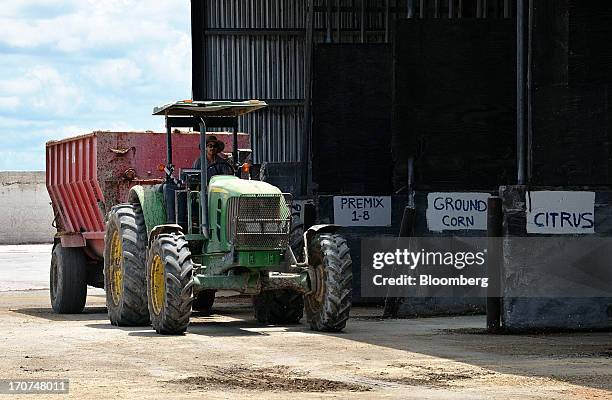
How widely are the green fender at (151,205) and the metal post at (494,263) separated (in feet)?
12.5

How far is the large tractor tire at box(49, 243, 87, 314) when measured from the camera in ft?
64.4

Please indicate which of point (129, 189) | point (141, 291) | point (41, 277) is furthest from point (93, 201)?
point (41, 277)

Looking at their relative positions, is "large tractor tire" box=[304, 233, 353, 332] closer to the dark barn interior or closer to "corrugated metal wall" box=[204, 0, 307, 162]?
the dark barn interior

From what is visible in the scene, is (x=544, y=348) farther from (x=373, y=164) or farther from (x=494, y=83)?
(x=373, y=164)

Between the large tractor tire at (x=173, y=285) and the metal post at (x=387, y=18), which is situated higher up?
the metal post at (x=387, y=18)

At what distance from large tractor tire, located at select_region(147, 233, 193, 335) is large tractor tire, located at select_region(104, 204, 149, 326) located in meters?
0.86

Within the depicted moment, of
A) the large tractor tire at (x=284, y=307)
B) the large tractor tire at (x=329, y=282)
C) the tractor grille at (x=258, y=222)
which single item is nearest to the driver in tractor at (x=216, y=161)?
the tractor grille at (x=258, y=222)

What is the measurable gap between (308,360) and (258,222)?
3064mm

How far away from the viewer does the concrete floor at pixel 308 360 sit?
1078 centimetres

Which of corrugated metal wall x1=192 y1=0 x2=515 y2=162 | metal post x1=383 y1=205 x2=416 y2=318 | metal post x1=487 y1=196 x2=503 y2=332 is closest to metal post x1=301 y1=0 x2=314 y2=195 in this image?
corrugated metal wall x1=192 y1=0 x2=515 y2=162

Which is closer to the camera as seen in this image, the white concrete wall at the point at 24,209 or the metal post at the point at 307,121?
the metal post at the point at 307,121

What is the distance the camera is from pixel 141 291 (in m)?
16.6

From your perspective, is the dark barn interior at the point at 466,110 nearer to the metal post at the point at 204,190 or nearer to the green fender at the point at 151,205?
the metal post at the point at 204,190

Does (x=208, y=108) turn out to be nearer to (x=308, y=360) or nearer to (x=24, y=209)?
(x=308, y=360)
